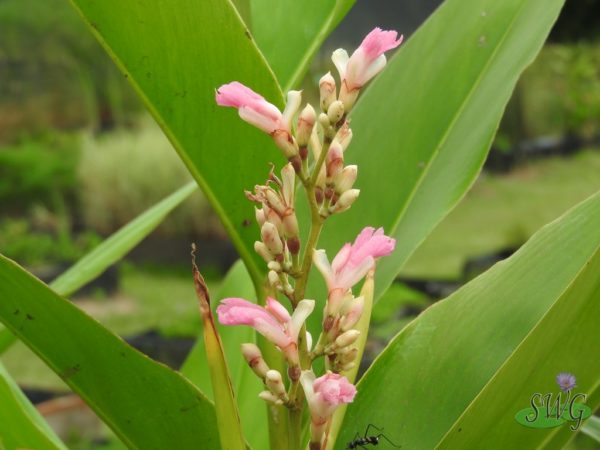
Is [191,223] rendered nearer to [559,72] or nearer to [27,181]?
[27,181]

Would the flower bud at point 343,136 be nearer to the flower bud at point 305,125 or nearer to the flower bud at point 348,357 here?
the flower bud at point 305,125

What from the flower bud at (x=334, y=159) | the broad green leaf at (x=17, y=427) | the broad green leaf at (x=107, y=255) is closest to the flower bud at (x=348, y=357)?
the flower bud at (x=334, y=159)

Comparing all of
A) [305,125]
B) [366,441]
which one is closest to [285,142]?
[305,125]

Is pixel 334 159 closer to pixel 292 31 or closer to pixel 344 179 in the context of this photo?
pixel 344 179

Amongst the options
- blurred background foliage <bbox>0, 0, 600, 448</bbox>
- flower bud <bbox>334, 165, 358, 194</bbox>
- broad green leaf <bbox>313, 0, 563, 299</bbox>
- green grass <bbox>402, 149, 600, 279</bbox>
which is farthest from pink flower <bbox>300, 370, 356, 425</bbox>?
green grass <bbox>402, 149, 600, 279</bbox>

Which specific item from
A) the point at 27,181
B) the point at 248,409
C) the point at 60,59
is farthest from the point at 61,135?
the point at 248,409

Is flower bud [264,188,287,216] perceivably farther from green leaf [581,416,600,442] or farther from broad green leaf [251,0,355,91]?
green leaf [581,416,600,442]
